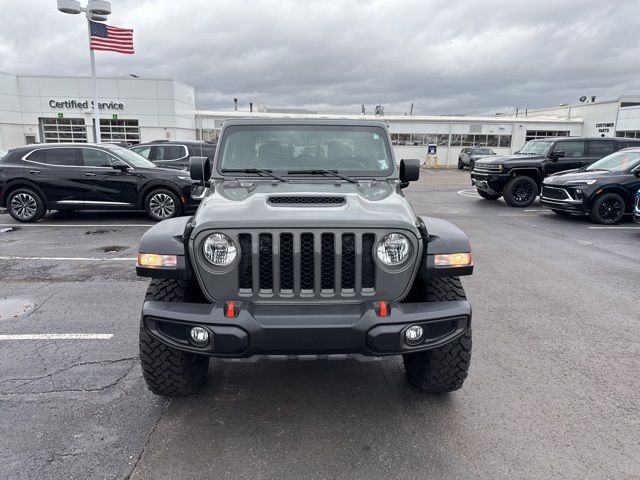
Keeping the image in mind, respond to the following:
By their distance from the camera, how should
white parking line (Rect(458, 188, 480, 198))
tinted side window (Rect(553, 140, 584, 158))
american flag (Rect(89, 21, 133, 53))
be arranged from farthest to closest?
american flag (Rect(89, 21, 133, 53))
white parking line (Rect(458, 188, 480, 198))
tinted side window (Rect(553, 140, 584, 158))

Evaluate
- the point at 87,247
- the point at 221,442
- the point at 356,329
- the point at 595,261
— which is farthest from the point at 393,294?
the point at 87,247

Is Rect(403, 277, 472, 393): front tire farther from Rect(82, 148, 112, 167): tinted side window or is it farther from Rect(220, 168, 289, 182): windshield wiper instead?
Rect(82, 148, 112, 167): tinted side window

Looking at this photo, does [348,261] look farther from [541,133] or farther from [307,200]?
[541,133]

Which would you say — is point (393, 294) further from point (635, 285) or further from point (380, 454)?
point (635, 285)

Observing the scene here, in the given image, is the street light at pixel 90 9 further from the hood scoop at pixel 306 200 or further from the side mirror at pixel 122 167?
the hood scoop at pixel 306 200

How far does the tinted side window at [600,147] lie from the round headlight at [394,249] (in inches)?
530

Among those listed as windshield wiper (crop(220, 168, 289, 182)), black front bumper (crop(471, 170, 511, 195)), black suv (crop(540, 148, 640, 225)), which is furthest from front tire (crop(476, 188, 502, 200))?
windshield wiper (crop(220, 168, 289, 182))

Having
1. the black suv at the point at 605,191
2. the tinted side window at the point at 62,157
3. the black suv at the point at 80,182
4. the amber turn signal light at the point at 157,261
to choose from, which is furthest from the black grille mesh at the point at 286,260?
the black suv at the point at 605,191

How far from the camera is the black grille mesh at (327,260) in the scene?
8.86ft

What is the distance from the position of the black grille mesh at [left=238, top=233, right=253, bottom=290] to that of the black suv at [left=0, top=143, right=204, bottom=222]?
24.7 ft

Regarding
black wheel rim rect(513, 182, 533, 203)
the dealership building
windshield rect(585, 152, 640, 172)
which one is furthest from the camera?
the dealership building

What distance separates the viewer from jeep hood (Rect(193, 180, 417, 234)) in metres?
2.68

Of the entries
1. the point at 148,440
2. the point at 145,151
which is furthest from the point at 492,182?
the point at 148,440

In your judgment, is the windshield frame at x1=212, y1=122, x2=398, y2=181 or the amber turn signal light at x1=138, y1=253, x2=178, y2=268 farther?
the windshield frame at x1=212, y1=122, x2=398, y2=181
